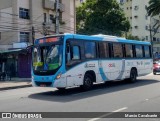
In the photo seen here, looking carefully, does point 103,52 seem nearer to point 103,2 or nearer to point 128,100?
point 128,100

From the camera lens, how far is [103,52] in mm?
18469

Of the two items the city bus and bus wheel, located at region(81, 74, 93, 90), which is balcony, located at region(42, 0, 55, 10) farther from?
bus wheel, located at region(81, 74, 93, 90)

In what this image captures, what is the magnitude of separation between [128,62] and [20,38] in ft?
76.2

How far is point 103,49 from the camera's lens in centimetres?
1852

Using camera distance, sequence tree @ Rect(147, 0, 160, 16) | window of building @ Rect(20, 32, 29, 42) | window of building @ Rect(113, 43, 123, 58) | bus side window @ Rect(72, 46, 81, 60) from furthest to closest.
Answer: tree @ Rect(147, 0, 160, 16) < window of building @ Rect(20, 32, 29, 42) < window of building @ Rect(113, 43, 123, 58) < bus side window @ Rect(72, 46, 81, 60)

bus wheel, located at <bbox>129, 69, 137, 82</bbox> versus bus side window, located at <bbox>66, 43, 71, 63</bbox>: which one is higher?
bus side window, located at <bbox>66, 43, 71, 63</bbox>

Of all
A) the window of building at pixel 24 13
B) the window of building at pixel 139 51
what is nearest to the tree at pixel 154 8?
the window of building at pixel 24 13

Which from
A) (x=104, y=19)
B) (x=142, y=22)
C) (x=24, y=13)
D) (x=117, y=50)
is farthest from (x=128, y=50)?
(x=142, y=22)

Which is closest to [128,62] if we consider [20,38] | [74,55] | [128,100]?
[74,55]

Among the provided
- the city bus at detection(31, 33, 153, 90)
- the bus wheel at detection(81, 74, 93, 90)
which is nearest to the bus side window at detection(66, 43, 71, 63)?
the city bus at detection(31, 33, 153, 90)

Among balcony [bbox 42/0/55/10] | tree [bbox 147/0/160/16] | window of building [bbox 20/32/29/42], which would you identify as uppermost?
tree [bbox 147/0/160/16]

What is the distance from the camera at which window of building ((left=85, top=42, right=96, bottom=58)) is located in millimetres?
16944

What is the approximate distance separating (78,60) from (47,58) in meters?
1.62

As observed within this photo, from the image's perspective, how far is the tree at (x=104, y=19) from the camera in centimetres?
5716
